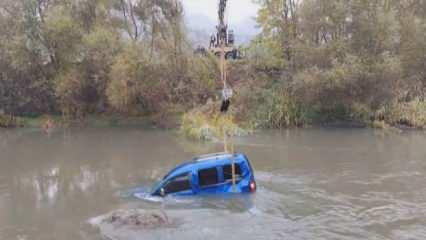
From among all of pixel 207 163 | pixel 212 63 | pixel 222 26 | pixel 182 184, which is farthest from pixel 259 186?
pixel 212 63

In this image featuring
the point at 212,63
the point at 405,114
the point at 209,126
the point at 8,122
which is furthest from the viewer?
the point at 212,63

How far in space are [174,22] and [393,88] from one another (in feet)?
54.0

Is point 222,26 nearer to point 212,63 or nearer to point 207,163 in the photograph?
point 207,163

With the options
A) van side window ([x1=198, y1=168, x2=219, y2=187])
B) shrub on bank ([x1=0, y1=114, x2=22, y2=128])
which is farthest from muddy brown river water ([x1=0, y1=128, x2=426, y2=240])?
shrub on bank ([x1=0, y1=114, x2=22, y2=128])

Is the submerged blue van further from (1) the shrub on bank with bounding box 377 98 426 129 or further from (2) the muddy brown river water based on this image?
(1) the shrub on bank with bounding box 377 98 426 129

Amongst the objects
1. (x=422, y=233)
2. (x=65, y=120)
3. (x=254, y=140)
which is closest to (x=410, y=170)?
(x=422, y=233)

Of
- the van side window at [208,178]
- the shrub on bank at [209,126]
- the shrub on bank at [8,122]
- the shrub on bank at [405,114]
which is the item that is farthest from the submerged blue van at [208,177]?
the shrub on bank at [8,122]

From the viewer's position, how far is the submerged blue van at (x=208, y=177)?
1991 cm

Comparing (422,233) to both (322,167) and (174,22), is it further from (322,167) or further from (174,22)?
(174,22)

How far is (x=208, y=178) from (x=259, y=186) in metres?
2.62

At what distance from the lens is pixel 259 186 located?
21906 millimetres

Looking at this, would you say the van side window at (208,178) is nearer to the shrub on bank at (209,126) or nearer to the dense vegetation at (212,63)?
the shrub on bank at (209,126)

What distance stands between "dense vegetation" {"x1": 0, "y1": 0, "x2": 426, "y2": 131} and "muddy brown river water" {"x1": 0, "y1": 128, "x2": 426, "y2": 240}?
11.9 ft

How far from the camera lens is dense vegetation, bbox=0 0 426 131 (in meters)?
38.8
